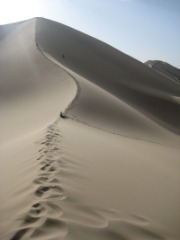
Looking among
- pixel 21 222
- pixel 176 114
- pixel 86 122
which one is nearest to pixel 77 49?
pixel 176 114

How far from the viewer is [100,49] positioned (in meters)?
36.7

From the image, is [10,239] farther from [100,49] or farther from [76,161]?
[100,49]

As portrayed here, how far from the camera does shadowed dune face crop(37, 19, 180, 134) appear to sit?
22192 millimetres

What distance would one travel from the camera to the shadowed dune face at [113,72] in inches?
874

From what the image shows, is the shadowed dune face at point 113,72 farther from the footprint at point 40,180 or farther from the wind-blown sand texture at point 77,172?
the footprint at point 40,180

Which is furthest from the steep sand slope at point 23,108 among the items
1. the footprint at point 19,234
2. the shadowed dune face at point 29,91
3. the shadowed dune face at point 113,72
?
the shadowed dune face at point 113,72

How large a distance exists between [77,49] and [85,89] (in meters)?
16.8

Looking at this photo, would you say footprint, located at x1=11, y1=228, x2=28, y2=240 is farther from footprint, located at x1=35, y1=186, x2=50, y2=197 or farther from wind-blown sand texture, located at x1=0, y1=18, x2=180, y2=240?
footprint, located at x1=35, y1=186, x2=50, y2=197

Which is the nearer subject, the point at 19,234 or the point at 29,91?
the point at 19,234

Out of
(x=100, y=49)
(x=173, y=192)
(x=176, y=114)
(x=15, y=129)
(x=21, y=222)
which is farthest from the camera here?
(x=100, y=49)

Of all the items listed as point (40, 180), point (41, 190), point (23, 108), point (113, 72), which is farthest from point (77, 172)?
point (113, 72)

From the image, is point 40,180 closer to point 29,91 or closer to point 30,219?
point 30,219

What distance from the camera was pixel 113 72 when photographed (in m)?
28.2

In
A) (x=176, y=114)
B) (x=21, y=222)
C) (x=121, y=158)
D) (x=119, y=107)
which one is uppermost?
(x=21, y=222)
